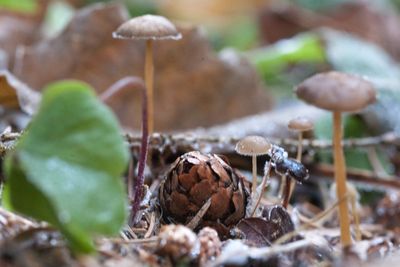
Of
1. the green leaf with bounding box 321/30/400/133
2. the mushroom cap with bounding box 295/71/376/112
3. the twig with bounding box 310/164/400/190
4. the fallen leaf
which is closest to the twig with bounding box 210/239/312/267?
the fallen leaf

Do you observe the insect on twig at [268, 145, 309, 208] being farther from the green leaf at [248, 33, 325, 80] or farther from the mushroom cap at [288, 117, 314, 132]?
the green leaf at [248, 33, 325, 80]

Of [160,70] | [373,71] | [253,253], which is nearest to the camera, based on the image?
[253,253]

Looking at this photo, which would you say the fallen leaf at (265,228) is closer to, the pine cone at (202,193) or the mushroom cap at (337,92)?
the pine cone at (202,193)

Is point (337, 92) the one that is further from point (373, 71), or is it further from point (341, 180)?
point (373, 71)

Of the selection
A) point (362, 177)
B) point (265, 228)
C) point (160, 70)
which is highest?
point (265, 228)

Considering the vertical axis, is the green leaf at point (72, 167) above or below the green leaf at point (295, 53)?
above

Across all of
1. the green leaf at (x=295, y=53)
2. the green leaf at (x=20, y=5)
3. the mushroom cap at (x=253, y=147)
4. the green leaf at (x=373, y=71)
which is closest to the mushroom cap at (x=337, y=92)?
the mushroom cap at (x=253, y=147)

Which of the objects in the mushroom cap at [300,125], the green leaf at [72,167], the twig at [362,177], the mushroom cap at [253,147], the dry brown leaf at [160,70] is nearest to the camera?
the green leaf at [72,167]

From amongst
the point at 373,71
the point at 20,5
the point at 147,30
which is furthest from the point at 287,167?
the point at 20,5
